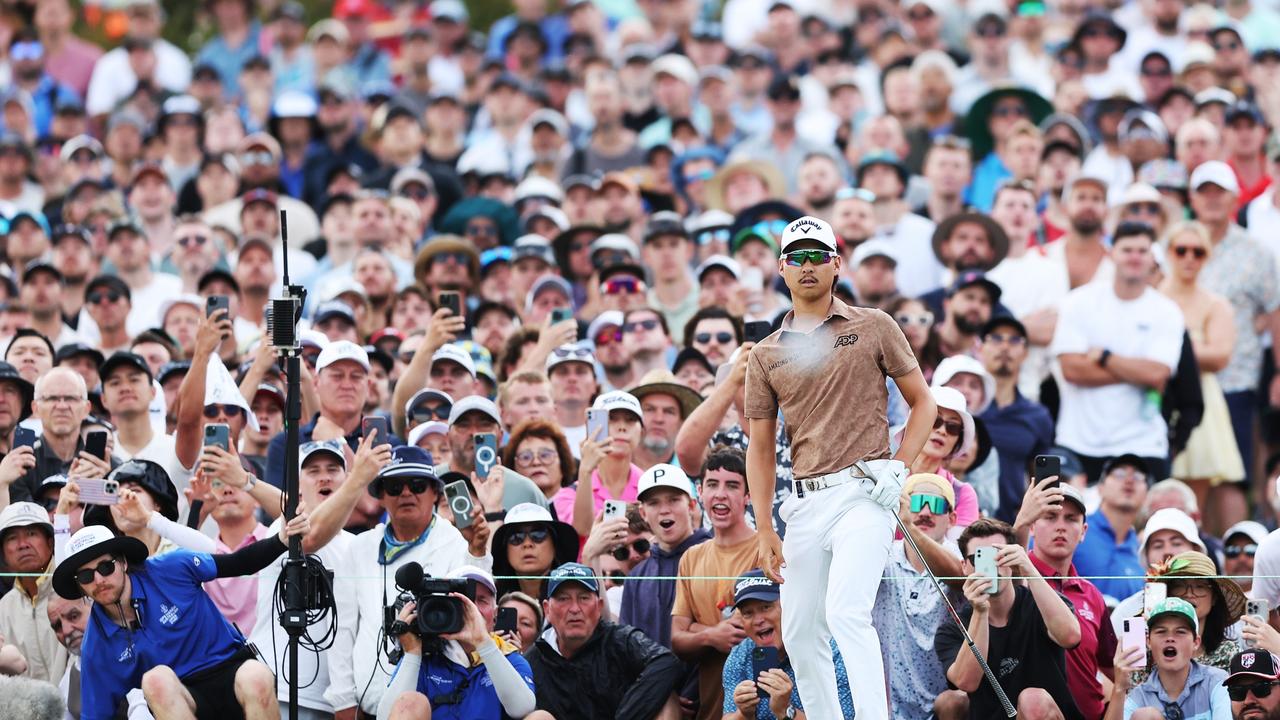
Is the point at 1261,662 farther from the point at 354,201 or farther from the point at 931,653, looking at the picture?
the point at 354,201

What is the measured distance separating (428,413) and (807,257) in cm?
484

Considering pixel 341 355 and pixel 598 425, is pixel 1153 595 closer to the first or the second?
pixel 598 425

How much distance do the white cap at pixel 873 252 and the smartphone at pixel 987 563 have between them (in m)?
5.71

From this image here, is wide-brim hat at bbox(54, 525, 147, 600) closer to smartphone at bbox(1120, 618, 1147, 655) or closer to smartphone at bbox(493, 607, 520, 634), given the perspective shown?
smartphone at bbox(493, 607, 520, 634)

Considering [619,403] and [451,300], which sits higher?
[451,300]

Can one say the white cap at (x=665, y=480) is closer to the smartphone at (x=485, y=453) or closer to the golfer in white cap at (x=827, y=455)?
the smartphone at (x=485, y=453)

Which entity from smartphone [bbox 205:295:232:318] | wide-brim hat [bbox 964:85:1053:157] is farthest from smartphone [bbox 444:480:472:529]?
wide-brim hat [bbox 964:85:1053:157]

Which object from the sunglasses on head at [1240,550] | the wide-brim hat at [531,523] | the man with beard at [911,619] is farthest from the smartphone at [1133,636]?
the wide-brim hat at [531,523]

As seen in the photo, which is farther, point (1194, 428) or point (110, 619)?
point (1194, 428)

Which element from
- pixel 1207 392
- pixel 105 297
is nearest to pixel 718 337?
pixel 1207 392

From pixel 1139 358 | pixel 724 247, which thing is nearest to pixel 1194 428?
pixel 1139 358

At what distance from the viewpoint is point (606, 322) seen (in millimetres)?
16656

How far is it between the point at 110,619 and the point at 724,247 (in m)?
7.85

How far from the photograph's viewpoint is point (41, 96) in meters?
25.0
